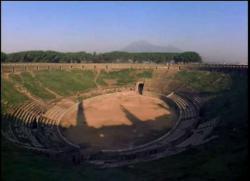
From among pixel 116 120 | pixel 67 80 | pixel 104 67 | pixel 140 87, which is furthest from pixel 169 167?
pixel 104 67

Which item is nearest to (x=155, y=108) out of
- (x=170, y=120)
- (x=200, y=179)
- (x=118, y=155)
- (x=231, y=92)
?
(x=170, y=120)

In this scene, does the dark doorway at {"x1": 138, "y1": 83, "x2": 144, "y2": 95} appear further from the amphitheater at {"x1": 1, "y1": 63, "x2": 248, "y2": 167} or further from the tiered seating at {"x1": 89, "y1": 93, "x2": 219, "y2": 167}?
the tiered seating at {"x1": 89, "y1": 93, "x2": 219, "y2": 167}

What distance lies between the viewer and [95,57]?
100 metres

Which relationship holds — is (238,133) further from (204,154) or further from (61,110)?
(61,110)

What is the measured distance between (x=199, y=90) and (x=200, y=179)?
36.8m

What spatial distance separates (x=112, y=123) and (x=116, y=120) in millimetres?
1622

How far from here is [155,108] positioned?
5688cm

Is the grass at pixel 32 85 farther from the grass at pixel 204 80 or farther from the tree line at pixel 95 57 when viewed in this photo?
the tree line at pixel 95 57

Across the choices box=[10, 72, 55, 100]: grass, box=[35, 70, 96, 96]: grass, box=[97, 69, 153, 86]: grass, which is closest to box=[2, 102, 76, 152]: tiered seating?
box=[10, 72, 55, 100]: grass

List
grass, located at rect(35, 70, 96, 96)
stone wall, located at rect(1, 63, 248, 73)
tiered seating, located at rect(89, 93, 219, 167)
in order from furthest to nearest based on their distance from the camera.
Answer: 1. stone wall, located at rect(1, 63, 248, 73)
2. grass, located at rect(35, 70, 96, 96)
3. tiered seating, located at rect(89, 93, 219, 167)

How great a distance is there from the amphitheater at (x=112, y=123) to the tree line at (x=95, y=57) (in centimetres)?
2327

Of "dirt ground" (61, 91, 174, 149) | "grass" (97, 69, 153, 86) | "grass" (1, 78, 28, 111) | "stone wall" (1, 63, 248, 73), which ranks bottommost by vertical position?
"dirt ground" (61, 91, 174, 149)

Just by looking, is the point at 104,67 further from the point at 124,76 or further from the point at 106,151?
the point at 106,151

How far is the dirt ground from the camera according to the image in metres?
42.0
